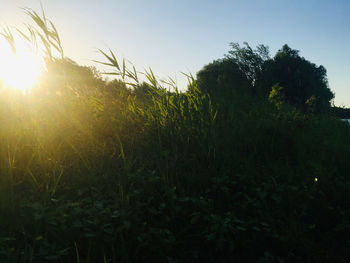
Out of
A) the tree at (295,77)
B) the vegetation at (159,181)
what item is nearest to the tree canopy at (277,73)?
the tree at (295,77)

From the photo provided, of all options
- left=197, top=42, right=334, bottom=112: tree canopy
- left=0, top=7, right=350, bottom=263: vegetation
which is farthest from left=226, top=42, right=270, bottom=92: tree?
left=0, top=7, right=350, bottom=263: vegetation

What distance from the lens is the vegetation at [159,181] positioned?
1.48m

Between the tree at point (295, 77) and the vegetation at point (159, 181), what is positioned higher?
the tree at point (295, 77)

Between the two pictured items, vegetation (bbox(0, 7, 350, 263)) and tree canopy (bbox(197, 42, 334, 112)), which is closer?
vegetation (bbox(0, 7, 350, 263))

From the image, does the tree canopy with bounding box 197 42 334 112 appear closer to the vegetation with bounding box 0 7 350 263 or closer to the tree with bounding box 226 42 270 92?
the tree with bounding box 226 42 270 92

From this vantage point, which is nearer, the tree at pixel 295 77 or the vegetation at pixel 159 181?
the vegetation at pixel 159 181

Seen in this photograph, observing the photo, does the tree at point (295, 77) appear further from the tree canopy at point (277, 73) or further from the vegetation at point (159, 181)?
the vegetation at point (159, 181)

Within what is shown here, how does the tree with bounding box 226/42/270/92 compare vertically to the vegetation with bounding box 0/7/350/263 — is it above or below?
above

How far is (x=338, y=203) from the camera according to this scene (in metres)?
2.04

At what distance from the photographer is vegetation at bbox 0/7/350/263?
148cm

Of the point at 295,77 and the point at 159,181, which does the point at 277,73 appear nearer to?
the point at 295,77

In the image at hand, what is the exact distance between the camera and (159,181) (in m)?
2.07

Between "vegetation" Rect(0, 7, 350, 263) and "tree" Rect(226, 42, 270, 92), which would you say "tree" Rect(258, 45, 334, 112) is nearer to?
"tree" Rect(226, 42, 270, 92)

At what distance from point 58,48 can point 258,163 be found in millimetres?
2726
